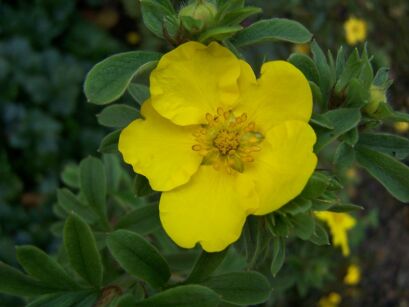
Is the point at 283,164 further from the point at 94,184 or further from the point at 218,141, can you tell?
the point at 94,184

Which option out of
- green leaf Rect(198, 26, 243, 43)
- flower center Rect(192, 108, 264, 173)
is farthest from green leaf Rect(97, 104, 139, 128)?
green leaf Rect(198, 26, 243, 43)

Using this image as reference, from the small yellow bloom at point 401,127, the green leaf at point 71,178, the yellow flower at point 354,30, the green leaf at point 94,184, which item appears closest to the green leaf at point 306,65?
the green leaf at point 94,184

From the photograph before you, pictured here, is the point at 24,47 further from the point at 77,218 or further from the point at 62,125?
the point at 77,218

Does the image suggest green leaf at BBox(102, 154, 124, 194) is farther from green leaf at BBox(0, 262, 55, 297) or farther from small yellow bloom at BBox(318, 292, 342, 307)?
small yellow bloom at BBox(318, 292, 342, 307)

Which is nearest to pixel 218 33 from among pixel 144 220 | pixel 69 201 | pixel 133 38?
pixel 144 220

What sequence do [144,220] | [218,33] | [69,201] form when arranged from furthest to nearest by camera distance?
[69,201], [144,220], [218,33]

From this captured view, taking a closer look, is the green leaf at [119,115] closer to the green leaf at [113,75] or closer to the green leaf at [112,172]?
the green leaf at [113,75]
